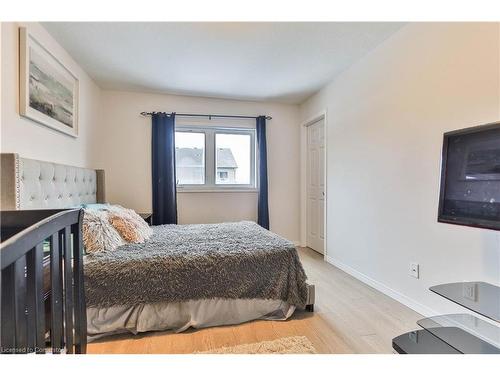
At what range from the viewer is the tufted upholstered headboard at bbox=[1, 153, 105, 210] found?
1647 mm

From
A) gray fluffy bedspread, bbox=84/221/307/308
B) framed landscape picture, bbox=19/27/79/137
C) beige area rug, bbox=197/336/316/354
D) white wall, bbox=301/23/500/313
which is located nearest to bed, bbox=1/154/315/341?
gray fluffy bedspread, bbox=84/221/307/308

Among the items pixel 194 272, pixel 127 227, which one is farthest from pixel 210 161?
pixel 194 272

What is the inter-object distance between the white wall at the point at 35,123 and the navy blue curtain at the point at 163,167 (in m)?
0.80

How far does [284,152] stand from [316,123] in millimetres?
667

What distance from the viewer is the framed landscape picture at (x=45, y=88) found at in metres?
1.89

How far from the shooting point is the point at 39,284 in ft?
2.55

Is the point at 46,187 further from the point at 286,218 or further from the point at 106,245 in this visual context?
the point at 286,218

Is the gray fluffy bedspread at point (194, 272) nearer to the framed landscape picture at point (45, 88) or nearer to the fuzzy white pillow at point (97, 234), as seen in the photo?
the fuzzy white pillow at point (97, 234)

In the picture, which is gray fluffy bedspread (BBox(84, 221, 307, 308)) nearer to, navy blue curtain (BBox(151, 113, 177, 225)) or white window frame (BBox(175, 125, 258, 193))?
navy blue curtain (BBox(151, 113, 177, 225))

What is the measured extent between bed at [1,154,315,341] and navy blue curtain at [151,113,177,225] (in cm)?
146

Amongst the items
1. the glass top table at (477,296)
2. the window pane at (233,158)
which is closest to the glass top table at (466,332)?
the glass top table at (477,296)

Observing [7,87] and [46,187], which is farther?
[46,187]
